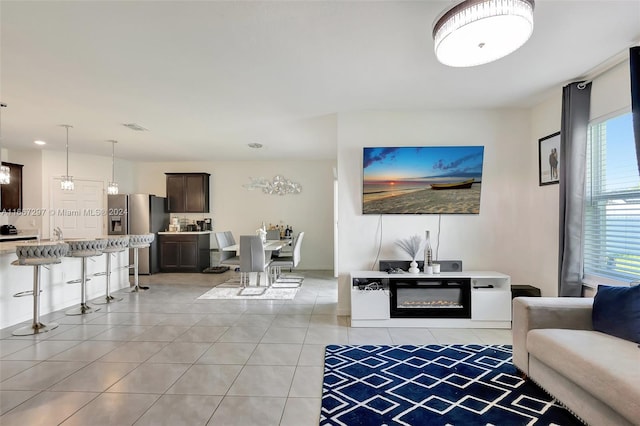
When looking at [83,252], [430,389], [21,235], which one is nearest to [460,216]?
[430,389]

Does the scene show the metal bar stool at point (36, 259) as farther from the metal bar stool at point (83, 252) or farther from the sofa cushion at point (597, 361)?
the sofa cushion at point (597, 361)

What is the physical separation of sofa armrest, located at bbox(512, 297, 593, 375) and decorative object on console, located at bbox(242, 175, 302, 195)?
5303mm

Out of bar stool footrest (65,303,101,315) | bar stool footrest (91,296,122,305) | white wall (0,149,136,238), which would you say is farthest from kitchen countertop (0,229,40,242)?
bar stool footrest (65,303,101,315)

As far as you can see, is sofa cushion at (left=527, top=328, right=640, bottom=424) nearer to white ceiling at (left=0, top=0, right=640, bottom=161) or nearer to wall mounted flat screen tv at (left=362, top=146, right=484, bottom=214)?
wall mounted flat screen tv at (left=362, top=146, right=484, bottom=214)

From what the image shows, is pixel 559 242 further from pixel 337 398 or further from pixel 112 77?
pixel 112 77

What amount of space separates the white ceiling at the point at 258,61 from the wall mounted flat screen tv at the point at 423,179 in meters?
0.59

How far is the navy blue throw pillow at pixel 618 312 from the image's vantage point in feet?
6.77

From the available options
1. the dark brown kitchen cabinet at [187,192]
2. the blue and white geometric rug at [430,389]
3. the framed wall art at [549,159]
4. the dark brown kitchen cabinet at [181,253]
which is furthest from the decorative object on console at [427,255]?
the dark brown kitchen cabinet at [187,192]

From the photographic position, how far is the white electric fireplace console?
3.58 meters

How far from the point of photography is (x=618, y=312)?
2.14 metres

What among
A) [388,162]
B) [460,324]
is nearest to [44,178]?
[388,162]

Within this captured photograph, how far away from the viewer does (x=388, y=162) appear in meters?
3.90

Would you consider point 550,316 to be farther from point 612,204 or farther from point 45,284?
point 45,284

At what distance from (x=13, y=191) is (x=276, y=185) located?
4982 millimetres
